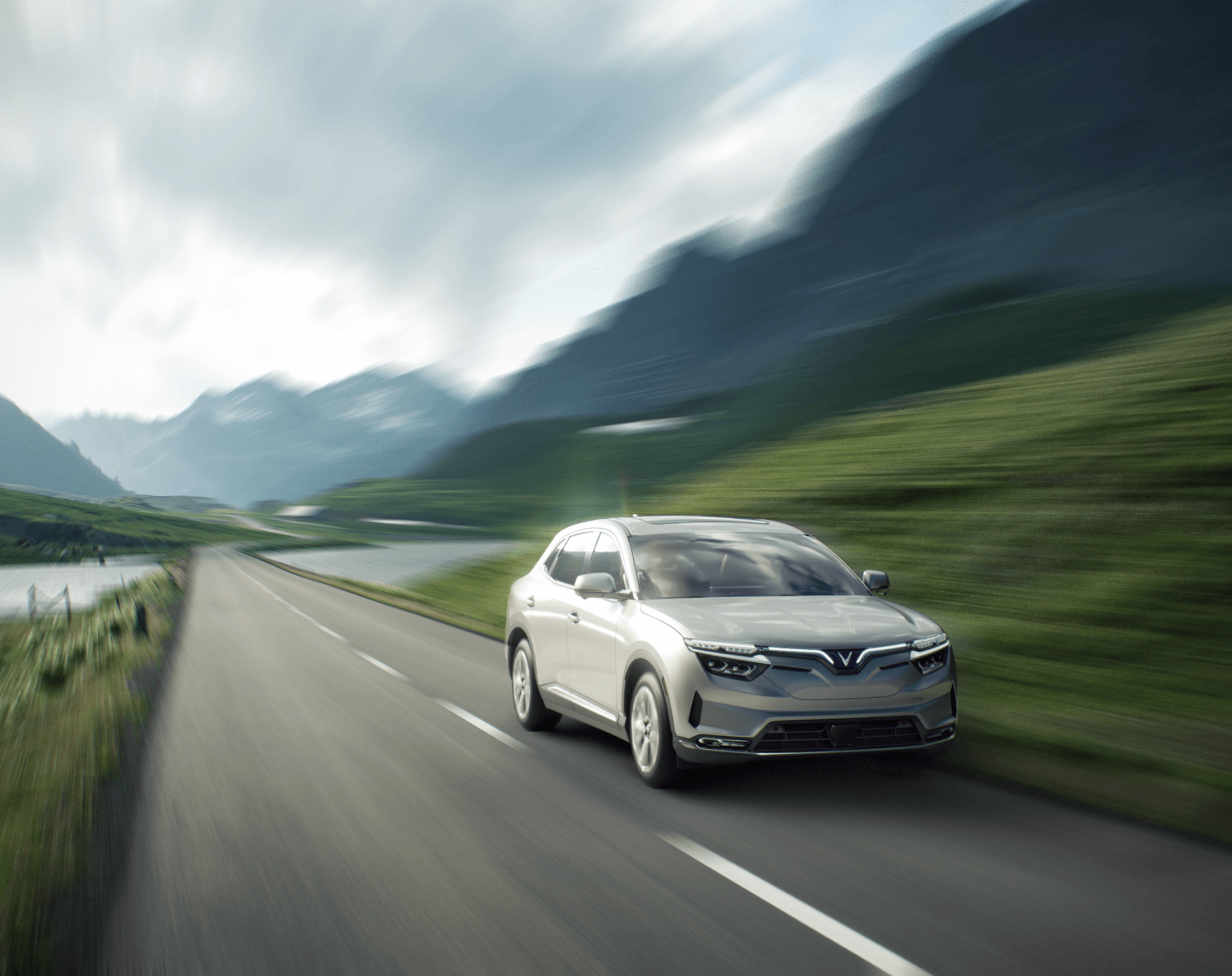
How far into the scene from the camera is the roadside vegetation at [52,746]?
13.6ft

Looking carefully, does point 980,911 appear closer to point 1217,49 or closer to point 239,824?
point 239,824

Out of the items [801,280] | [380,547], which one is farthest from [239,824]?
[801,280]

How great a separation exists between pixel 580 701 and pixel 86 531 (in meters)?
91.3

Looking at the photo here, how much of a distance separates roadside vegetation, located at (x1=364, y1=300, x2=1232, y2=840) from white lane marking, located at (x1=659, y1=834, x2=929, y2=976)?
2521 millimetres

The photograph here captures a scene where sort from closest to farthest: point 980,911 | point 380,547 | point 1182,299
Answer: point 980,911 → point 1182,299 → point 380,547

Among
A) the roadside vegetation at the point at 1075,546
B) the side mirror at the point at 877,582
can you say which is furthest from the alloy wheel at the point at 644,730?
the roadside vegetation at the point at 1075,546

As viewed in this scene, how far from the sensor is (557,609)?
781cm

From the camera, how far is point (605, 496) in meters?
101

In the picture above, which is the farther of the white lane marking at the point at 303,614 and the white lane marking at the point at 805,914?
the white lane marking at the point at 303,614

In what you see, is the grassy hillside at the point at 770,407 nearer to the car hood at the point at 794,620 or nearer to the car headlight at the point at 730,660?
the car hood at the point at 794,620

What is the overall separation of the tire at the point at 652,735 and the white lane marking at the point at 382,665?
5151mm

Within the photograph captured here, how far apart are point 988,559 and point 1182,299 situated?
153 ft

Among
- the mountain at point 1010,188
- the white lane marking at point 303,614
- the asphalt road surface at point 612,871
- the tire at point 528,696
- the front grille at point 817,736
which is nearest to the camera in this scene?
the asphalt road surface at point 612,871

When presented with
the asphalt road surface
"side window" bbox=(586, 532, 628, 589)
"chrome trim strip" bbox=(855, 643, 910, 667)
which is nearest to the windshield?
"side window" bbox=(586, 532, 628, 589)
